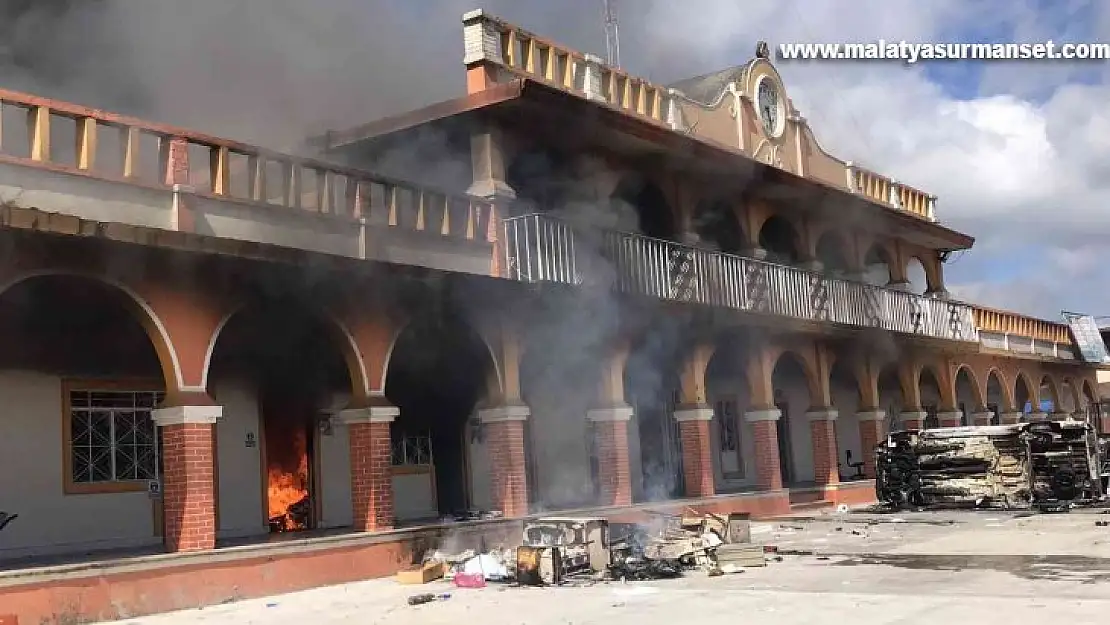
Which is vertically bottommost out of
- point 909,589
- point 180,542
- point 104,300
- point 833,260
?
point 909,589

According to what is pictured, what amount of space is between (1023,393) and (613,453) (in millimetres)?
19555

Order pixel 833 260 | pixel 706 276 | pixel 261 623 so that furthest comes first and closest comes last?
1. pixel 833 260
2. pixel 706 276
3. pixel 261 623

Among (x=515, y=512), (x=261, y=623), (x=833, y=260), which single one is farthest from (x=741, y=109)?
(x=261, y=623)

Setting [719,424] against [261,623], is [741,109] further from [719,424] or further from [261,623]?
[261,623]

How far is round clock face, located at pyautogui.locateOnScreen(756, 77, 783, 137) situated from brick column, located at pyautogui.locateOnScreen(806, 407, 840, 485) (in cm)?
488

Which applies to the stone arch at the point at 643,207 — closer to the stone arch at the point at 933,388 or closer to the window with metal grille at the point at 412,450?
the window with metal grille at the point at 412,450

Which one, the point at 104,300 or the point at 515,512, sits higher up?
the point at 104,300

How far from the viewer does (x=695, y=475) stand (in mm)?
16328

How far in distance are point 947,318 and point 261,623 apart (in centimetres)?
1826

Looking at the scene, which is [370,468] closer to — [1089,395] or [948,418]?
[948,418]

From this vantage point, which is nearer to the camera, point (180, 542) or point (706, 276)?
point (180, 542)

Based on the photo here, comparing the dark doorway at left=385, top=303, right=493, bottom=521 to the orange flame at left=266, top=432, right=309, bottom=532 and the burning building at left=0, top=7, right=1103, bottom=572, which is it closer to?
the burning building at left=0, top=7, right=1103, bottom=572

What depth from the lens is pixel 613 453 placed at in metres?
14.7

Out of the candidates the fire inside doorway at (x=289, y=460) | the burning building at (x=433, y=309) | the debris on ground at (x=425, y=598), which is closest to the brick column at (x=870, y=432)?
the burning building at (x=433, y=309)
